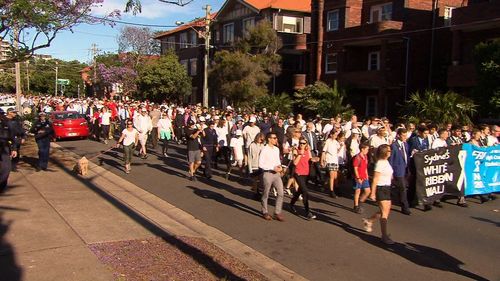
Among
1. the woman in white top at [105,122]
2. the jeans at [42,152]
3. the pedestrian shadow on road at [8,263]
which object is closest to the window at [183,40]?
the woman in white top at [105,122]

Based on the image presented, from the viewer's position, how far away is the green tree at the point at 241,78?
3159cm

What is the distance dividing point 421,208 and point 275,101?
20.7 m

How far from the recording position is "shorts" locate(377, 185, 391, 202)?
771cm

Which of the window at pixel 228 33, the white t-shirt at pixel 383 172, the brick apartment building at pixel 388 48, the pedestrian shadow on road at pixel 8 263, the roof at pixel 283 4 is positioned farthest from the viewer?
the window at pixel 228 33

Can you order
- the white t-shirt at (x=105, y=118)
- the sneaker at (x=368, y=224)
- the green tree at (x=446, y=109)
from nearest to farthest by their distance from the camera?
the sneaker at (x=368, y=224) < the green tree at (x=446, y=109) < the white t-shirt at (x=105, y=118)

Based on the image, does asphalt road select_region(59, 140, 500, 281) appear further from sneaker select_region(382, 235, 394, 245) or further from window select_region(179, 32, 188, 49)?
window select_region(179, 32, 188, 49)

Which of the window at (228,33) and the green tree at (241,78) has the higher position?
the window at (228,33)

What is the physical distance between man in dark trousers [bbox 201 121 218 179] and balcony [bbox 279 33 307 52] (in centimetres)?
2216

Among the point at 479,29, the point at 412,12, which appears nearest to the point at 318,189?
the point at 479,29

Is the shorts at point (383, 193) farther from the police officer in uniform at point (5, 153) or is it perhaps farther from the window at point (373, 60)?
the window at point (373, 60)

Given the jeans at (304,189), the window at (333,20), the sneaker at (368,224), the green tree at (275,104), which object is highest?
the window at (333,20)

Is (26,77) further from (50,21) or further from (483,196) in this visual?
(483,196)

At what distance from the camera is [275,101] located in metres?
30.8

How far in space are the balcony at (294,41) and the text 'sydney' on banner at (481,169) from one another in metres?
24.4
